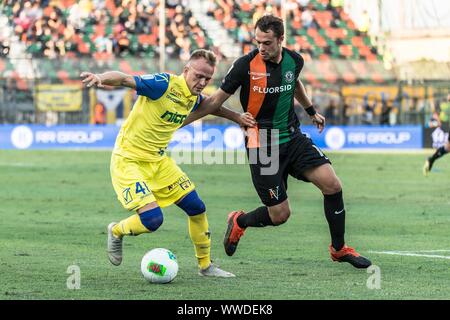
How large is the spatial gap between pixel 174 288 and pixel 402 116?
3217 cm

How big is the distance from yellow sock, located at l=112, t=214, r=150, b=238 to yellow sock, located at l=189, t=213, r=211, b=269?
556 mm

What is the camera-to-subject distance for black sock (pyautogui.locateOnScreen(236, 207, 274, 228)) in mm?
10305

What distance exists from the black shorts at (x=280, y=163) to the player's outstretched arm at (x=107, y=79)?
5.59 ft

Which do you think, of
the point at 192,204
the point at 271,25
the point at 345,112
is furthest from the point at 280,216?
the point at 345,112

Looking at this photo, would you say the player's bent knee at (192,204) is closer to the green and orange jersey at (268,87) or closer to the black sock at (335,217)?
the green and orange jersey at (268,87)

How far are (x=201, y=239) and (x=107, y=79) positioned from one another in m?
1.78

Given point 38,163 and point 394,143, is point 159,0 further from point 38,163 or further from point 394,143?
point 38,163

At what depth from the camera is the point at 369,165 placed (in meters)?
28.4

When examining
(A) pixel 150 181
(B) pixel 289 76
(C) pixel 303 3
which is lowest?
(A) pixel 150 181

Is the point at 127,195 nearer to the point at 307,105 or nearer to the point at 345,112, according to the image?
the point at 307,105

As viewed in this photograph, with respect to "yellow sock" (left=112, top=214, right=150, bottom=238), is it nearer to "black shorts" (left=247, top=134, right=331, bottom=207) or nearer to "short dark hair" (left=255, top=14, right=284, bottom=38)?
"black shorts" (left=247, top=134, right=331, bottom=207)

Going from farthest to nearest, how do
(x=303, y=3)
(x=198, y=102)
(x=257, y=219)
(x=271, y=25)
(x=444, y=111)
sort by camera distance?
(x=303, y=3) < (x=444, y=111) < (x=257, y=219) < (x=198, y=102) < (x=271, y=25)

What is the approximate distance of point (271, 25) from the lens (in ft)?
31.0

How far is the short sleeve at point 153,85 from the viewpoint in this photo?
9.09 metres
